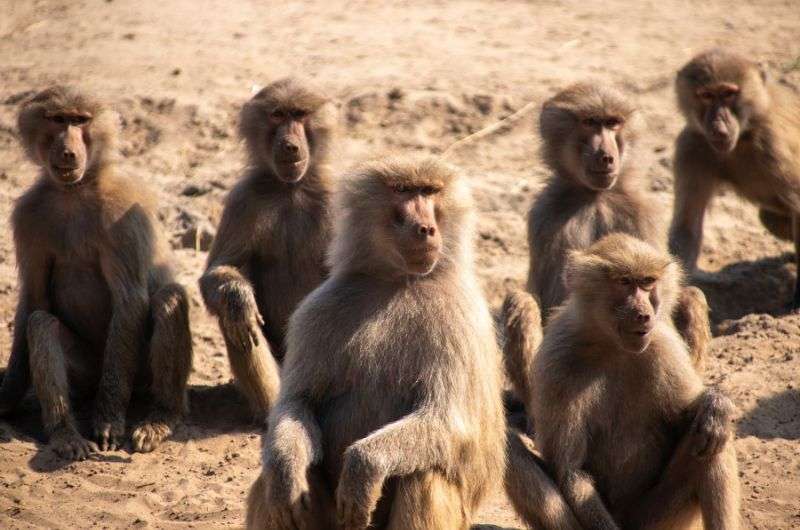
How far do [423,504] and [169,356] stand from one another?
7.75 feet

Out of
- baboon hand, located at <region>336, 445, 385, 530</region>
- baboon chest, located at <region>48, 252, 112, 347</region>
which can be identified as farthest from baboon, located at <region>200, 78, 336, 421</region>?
baboon hand, located at <region>336, 445, 385, 530</region>

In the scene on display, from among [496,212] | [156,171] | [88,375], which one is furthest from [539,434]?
[156,171]

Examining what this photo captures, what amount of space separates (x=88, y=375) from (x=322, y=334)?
2377 millimetres

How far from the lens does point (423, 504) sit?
14.4 feet

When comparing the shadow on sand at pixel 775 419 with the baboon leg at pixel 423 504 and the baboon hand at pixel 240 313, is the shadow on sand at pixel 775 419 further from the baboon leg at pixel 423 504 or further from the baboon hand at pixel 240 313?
the baboon hand at pixel 240 313

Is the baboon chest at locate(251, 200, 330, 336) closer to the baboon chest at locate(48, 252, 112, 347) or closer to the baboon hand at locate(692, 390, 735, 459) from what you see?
the baboon chest at locate(48, 252, 112, 347)

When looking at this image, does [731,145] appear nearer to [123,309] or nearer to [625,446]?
[625,446]

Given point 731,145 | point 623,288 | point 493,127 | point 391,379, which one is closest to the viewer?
point 391,379

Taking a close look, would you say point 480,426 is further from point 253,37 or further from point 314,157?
point 253,37

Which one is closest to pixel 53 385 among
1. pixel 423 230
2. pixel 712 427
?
pixel 423 230

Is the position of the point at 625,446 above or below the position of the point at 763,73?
below

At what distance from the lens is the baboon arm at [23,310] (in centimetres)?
646

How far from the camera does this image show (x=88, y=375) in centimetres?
661

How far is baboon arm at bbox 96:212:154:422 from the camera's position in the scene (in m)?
6.34
